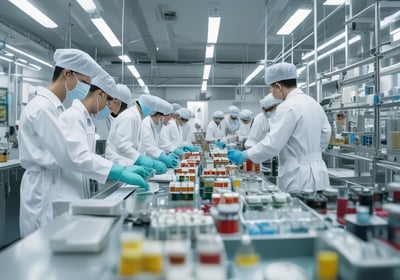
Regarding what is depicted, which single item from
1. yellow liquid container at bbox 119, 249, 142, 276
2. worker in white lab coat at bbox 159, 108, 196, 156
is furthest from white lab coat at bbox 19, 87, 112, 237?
worker in white lab coat at bbox 159, 108, 196, 156

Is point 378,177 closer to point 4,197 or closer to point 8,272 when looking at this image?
point 8,272

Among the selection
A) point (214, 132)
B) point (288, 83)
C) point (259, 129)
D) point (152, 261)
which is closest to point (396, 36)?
point (259, 129)

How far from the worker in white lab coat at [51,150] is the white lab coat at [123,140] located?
114cm

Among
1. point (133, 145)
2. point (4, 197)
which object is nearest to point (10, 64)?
point (4, 197)

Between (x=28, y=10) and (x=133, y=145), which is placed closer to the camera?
(x=133, y=145)

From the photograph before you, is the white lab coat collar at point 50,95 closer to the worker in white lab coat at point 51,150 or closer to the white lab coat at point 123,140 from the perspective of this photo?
the worker in white lab coat at point 51,150

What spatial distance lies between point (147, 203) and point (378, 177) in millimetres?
2094

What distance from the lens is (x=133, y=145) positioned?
3.31 meters

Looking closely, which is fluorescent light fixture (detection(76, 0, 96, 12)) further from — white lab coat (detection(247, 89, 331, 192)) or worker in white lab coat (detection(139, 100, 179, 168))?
white lab coat (detection(247, 89, 331, 192))

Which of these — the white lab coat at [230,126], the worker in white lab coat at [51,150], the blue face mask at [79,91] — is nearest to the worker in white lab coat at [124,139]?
the blue face mask at [79,91]

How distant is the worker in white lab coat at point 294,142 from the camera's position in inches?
86.4

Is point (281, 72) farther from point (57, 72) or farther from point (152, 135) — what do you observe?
point (152, 135)

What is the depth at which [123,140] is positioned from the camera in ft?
10.5

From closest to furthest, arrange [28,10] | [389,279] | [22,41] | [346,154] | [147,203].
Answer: [389,279]
[147,203]
[346,154]
[28,10]
[22,41]
